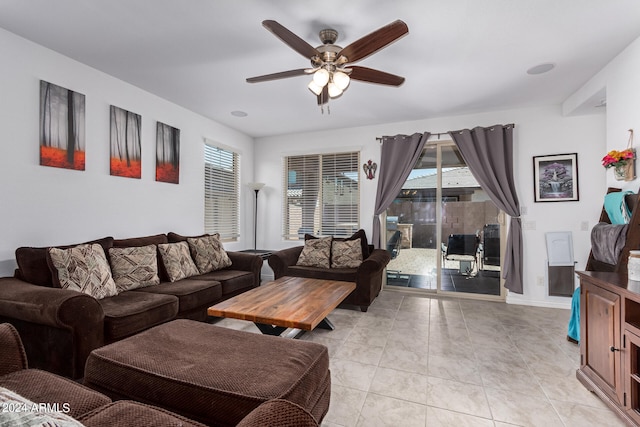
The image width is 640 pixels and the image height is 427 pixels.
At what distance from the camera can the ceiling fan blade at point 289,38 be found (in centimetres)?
184

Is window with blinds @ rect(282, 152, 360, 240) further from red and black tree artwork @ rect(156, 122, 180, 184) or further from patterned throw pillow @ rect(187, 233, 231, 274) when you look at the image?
red and black tree artwork @ rect(156, 122, 180, 184)

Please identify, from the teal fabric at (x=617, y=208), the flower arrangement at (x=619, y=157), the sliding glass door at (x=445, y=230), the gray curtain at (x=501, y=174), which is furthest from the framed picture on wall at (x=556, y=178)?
the flower arrangement at (x=619, y=157)

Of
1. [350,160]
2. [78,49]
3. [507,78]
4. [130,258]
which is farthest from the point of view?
[350,160]

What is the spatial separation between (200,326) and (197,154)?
315cm

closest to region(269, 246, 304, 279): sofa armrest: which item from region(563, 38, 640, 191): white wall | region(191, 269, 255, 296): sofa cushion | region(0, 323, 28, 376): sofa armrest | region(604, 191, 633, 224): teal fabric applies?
region(191, 269, 255, 296): sofa cushion

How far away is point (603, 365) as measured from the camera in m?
1.88

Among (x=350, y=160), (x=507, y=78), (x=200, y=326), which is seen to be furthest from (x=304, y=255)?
(x=507, y=78)

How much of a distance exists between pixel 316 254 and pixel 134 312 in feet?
8.14

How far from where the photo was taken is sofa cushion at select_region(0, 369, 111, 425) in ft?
3.39

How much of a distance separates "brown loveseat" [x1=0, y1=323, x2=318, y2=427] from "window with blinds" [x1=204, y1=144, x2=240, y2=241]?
3380 mm

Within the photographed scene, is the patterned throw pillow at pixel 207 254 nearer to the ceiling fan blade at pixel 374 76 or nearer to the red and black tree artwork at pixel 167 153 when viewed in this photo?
the red and black tree artwork at pixel 167 153

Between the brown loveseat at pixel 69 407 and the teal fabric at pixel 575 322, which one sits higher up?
the brown loveseat at pixel 69 407

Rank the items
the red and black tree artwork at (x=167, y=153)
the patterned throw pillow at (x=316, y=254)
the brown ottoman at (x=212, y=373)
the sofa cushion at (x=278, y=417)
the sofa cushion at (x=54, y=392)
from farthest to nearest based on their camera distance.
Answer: the patterned throw pillow at (x=316, y=254) < the red and black tree artwork at (x=167, y=153) < the brown ottoman at (x=212, y=373) < the sofa cushion at (x=54, y=392) < the sofa cushion at (x=278, y=417)

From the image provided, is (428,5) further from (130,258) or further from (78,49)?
(130,258)
